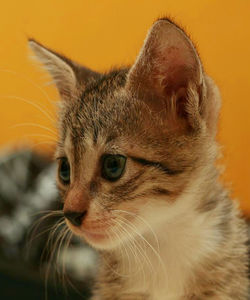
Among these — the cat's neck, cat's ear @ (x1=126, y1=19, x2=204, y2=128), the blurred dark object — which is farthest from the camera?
the blurred dark object

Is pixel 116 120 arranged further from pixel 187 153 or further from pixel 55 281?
pixel 55 281

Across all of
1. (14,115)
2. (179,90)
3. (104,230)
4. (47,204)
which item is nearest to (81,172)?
(104,230)

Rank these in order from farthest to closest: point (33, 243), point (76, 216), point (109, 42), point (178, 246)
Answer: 1. point (33, 243)
2. point (109, 42)
3. point (178, 246)
4. point (76, 216)

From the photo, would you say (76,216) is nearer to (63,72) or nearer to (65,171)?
(65,171)

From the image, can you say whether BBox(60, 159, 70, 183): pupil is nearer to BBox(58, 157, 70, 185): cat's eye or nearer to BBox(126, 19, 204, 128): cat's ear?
BBox(58, 157, 70, 185): cat's eye

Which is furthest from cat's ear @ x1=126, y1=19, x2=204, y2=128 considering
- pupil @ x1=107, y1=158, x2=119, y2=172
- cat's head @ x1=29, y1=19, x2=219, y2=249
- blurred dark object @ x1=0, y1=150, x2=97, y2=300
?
blurred dark object @ x1=0, y1=150, x2=97, y2=300

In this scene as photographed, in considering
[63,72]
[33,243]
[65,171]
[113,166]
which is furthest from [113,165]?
[33,243]

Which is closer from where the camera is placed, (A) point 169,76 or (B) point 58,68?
(A) point 169,76
